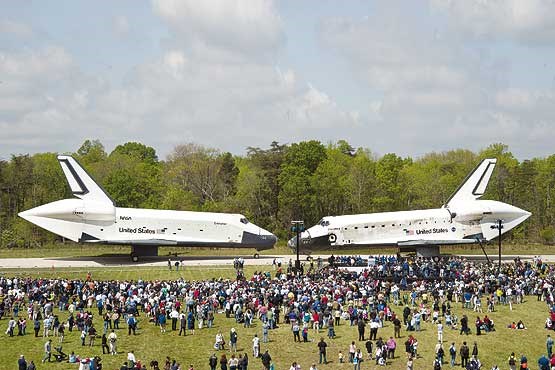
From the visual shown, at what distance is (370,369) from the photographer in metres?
23.9

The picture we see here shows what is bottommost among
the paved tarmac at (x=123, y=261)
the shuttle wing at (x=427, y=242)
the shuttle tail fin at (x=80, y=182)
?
the paved tarmac at (x=123, y=261)

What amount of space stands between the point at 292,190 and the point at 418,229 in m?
25.7

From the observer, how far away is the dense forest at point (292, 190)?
251ft

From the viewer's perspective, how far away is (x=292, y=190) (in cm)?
7562

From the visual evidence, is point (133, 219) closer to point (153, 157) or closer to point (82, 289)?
point (82, 289)

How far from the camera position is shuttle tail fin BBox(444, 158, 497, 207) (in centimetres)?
5522

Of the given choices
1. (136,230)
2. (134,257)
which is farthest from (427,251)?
(134,257)

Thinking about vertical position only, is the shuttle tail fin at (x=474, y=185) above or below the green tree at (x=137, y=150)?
below

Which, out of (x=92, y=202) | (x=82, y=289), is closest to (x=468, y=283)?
(x=82, y=289)

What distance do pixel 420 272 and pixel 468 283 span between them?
3939mm

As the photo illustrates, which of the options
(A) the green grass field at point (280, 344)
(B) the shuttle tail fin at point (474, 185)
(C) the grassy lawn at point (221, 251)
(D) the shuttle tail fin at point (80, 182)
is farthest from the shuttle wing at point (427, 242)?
(D) the shuttle tail fin at point (80, 182)

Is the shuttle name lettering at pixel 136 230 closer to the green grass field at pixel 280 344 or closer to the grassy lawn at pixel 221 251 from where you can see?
the grassy lawn at pixel 221 251

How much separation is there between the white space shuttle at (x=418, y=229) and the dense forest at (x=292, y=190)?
23321mm

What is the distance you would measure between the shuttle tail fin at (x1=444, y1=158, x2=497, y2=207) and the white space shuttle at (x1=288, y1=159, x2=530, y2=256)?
6.75 feet
